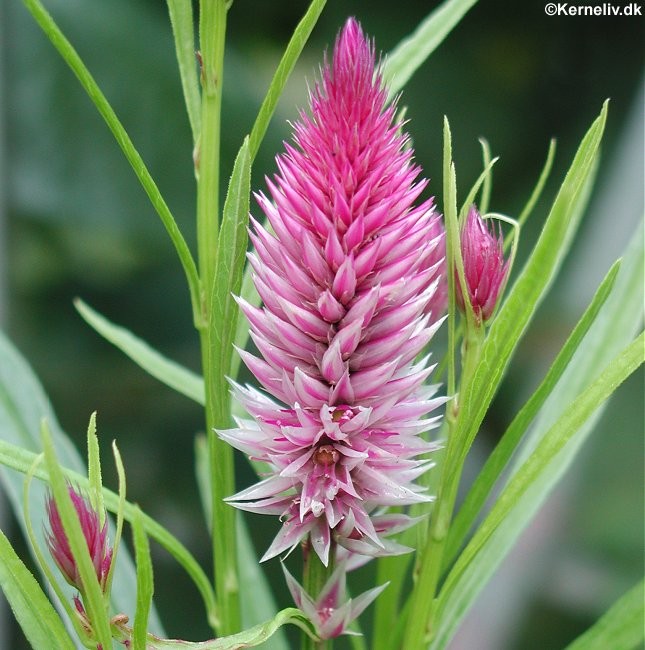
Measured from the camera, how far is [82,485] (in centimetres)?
39

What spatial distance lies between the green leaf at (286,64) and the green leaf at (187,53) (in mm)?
41

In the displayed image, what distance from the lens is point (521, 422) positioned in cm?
38

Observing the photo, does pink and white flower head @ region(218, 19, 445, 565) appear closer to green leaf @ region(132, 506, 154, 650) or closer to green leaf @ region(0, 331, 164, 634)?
green leaf @ region(132, 506, 154, 650)

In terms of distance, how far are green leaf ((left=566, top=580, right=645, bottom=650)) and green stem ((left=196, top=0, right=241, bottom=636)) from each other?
20cm

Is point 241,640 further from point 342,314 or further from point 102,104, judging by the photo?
point 102,104

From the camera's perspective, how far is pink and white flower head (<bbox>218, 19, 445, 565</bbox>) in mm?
313

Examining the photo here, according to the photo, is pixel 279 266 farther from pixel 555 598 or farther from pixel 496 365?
pixel 555 598

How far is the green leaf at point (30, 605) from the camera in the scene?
32 cm

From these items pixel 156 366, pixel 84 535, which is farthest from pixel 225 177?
pixel 84 535

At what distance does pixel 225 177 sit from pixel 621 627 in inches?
35.5

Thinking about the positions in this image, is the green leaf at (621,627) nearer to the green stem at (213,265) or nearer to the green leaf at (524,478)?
the green leaf at (524,478)
